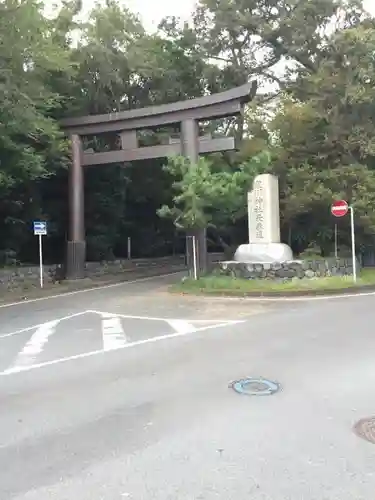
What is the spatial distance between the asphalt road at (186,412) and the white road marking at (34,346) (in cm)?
4

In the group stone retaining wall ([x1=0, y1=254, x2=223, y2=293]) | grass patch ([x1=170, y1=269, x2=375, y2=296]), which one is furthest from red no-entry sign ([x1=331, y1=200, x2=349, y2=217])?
stone retaining wall ([x1=0, y1=254, x2=223, y2=293])

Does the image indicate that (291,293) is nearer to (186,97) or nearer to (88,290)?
(88,290)

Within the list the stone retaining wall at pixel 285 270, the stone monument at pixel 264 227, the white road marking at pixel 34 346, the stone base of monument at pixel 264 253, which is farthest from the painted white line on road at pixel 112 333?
the stone monument at pixel 264 227

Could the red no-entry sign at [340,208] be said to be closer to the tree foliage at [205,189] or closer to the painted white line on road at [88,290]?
the tree foliage at [205,189]

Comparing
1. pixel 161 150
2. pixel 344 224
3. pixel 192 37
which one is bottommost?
pixel 344 224

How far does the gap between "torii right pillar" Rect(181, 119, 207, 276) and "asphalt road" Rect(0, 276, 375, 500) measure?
9.51m

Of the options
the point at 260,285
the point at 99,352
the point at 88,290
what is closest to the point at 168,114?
the point at 88,290

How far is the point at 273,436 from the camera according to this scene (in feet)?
14.9

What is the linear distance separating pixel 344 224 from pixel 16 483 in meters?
20.5

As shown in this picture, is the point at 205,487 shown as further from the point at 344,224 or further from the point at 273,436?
the point at 344,224

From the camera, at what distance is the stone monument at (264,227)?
18703mm

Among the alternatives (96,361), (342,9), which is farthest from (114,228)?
(96,361)

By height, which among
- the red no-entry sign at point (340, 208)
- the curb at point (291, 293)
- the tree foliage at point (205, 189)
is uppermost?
the tree foliage at point (205, 189)

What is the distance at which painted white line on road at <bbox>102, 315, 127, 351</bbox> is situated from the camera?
8766 mm
